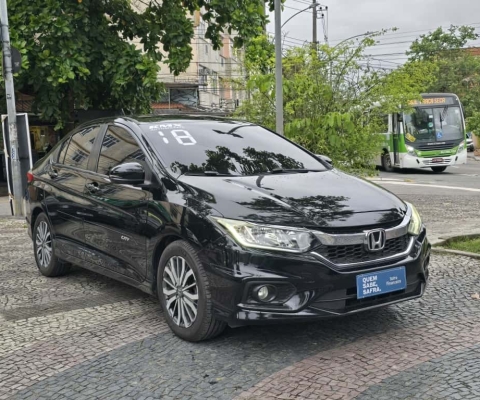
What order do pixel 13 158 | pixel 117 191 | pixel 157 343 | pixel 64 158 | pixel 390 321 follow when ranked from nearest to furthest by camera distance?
pixel 157 343, pixel 390 321, pixel 117 191, pixel 64 158, pixel 13 158

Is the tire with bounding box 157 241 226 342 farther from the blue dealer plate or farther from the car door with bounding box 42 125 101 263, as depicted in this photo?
the car door with bounding box 42 125 101 263

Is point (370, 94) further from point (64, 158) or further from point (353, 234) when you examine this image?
point (353, 234)

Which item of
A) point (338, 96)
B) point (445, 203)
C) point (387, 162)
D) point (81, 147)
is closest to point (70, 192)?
point (81, 147)

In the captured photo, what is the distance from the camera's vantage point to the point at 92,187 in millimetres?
5305

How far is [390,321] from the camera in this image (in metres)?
4.56

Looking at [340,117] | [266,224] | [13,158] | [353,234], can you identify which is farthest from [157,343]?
[13,158]

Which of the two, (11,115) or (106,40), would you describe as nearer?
(11,115)

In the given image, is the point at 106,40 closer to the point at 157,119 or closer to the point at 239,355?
the point at 157,119

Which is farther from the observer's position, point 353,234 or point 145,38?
point 145,38

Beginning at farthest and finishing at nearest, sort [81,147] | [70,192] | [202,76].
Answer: [202,76] → [81,147] → [70,192]

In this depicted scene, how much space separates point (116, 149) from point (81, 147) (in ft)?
2.44

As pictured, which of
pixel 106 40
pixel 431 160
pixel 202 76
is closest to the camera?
pixel 106 40

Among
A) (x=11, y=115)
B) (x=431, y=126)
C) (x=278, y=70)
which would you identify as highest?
(x=278, y=70)

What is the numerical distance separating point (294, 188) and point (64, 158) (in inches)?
108
